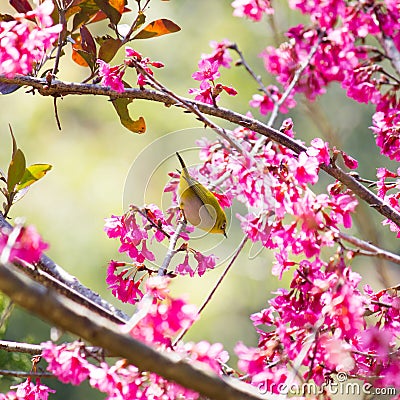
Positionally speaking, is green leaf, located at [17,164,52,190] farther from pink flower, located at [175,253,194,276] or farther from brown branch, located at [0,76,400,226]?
pink flower, located at [175,253,194,276]

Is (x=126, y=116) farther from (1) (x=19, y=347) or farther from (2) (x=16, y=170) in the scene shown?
(1) (x=19, y=347)

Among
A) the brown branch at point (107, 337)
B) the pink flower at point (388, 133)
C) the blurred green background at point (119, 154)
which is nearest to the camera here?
the brown branch at point (107, 337)

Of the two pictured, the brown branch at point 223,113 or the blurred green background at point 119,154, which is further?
the blurred green background at point 119,154

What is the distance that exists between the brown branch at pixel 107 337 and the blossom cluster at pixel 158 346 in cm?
16

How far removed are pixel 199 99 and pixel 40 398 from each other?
0.61m

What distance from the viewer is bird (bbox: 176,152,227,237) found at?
1223 millimetres

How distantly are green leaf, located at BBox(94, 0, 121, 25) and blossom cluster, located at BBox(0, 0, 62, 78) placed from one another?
0.78 ft

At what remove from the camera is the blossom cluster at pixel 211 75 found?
50.8 inches

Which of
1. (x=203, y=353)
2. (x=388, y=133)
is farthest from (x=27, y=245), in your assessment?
(x=388, y=133)

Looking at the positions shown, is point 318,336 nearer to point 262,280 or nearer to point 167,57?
point 262,280

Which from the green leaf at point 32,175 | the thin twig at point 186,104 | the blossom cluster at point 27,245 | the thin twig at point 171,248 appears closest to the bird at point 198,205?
Result: the thin twig at point 171,248

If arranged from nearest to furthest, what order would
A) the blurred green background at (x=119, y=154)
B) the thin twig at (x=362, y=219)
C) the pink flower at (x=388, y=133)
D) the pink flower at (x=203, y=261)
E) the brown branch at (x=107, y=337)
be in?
the brown branch at (x=107, y=337)
the thin twig at (x=362, y=219)
the pink flower at (x=203, y=261)
the pink flower at (x=388, y=133)
the blurred green background at (x=119, y=154)

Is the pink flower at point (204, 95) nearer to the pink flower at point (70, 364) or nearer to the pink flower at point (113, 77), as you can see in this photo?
the pink flower at point (113, 77)

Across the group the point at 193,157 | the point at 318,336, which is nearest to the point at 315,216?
the point at 318,336
